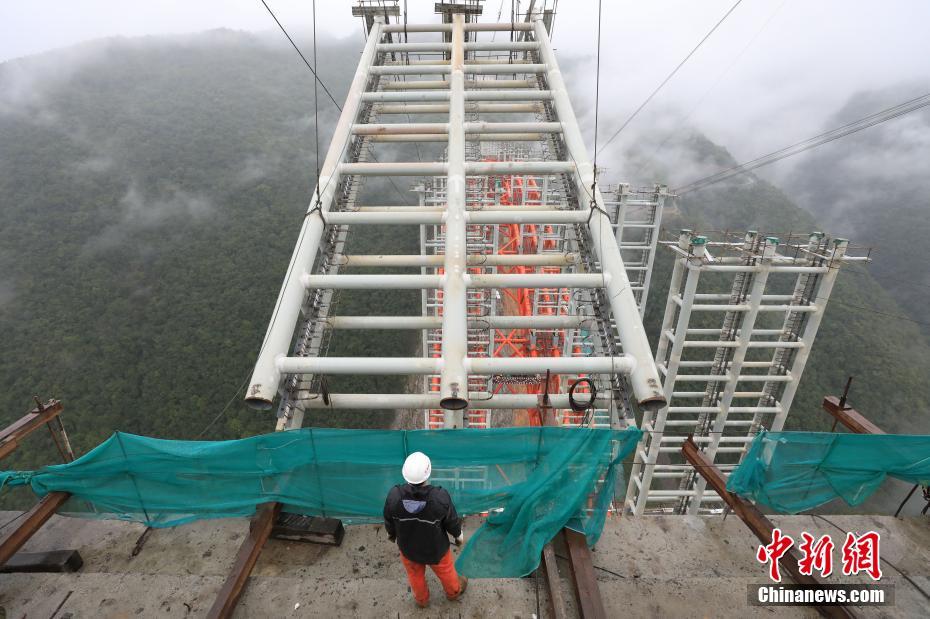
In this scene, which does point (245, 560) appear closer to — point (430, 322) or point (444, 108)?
point (430, 322)

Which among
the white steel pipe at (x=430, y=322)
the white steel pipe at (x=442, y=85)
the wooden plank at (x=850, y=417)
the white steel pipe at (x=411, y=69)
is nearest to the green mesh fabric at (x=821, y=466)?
the wooden plank at (x=850, y=417)

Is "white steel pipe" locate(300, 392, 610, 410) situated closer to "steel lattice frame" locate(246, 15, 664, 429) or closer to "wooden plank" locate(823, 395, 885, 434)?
"steel lattice frame" locate(246, 15, 664, 429)

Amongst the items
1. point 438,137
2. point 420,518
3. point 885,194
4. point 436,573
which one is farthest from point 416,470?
point 885,194

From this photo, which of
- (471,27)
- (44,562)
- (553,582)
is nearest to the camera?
(553,582)

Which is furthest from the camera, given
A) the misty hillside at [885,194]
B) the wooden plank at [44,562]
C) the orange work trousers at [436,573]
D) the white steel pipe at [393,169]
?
the misty hillside at [885,194]

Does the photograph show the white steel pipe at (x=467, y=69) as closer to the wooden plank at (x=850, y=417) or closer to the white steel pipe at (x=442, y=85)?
the white steel pipe at (x=442, y=85)

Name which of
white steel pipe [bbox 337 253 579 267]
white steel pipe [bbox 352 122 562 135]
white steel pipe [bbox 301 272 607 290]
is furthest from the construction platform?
white steel pipe [bbox 352 122 562 135]
